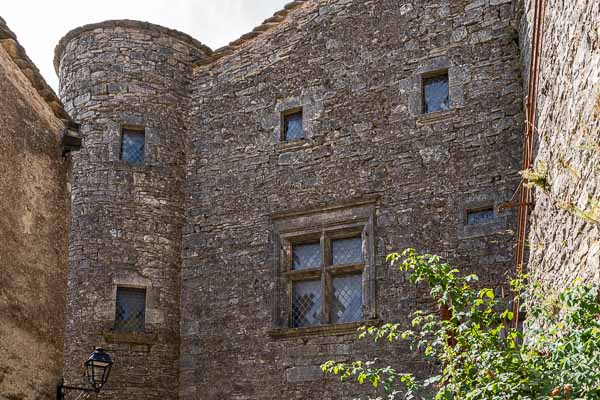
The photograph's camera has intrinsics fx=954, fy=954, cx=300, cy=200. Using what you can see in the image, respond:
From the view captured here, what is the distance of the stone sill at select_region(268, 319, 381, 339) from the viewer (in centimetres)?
959

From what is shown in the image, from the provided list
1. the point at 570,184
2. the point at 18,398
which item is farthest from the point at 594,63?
the point at 18,398

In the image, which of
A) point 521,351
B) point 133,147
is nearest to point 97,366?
point 133,147

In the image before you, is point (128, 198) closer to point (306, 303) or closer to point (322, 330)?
point (306, 303)

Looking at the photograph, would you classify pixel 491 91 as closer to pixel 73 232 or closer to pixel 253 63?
pixel 253 63

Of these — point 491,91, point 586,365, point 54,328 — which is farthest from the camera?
point 491,91

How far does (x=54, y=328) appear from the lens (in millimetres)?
7508

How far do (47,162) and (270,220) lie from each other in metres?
3.26

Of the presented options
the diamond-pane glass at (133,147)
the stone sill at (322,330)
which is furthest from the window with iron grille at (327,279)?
the diamond-pane glass at (133,147)

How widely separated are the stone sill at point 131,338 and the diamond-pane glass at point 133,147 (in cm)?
203

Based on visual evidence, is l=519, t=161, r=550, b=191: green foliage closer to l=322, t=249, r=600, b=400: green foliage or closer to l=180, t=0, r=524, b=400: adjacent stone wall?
l=322, t=249, r=600, b=400: green foliage

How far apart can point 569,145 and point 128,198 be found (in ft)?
21.9

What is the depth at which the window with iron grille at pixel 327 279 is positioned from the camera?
32.6 feet

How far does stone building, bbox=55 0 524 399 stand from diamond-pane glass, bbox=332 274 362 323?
0.8 inches

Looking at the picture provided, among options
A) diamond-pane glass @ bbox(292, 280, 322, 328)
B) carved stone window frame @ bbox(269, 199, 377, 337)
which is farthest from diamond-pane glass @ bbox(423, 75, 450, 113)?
diamond-pane glass @ bbox(292, 280, 322, 328)
